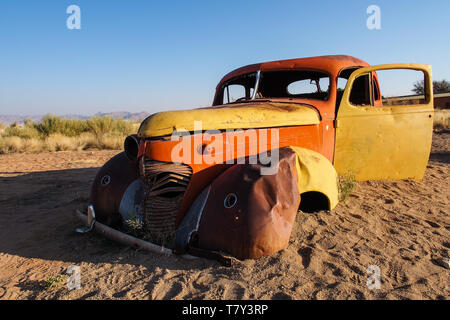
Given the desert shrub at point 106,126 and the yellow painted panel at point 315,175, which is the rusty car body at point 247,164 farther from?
the desert shrub at point 106,126

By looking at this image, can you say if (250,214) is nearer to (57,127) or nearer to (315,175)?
(315,175)

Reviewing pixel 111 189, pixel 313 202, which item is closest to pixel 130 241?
pixel 111 189

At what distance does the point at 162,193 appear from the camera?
269cm

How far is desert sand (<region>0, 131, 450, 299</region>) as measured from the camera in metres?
2.10

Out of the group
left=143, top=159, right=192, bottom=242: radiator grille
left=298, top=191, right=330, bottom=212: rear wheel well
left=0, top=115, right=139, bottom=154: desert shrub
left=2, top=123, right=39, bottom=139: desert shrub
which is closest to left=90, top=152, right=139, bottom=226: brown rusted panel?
left=143, top=159, right=192, bottom=242: radiator grille

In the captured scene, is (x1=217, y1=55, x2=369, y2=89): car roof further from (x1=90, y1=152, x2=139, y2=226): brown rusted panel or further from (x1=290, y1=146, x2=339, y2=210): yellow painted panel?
(x1=90, y1=152, x2=139, y2=226): brown rusted panel

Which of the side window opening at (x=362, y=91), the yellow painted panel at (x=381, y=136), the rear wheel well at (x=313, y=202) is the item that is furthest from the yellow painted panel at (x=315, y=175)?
the side window opening at (x=362, y=91)

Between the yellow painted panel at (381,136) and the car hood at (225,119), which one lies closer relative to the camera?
the car hood at (225,119)

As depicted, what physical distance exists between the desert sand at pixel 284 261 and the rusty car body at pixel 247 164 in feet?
0.71

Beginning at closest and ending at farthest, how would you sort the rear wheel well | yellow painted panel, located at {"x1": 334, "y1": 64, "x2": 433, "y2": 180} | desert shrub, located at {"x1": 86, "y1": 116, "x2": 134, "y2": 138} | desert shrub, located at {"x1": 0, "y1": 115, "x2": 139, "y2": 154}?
the rear wheel well, yellow painted panel, located at {"x1": 334, "y1": 64, "x2": 433, "y2": 180}, desert shrub, located at {"x1": 0, "y1": 115, "x2": 139, "y2": 154}, desert shrub, located at {"x1": 86, "y1": 116, "x2": 134, "y2": 138}

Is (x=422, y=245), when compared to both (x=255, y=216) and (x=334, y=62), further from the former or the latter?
(x=334, y=62)

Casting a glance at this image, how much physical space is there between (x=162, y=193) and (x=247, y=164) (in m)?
0.79

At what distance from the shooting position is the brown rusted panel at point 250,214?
2316mm
